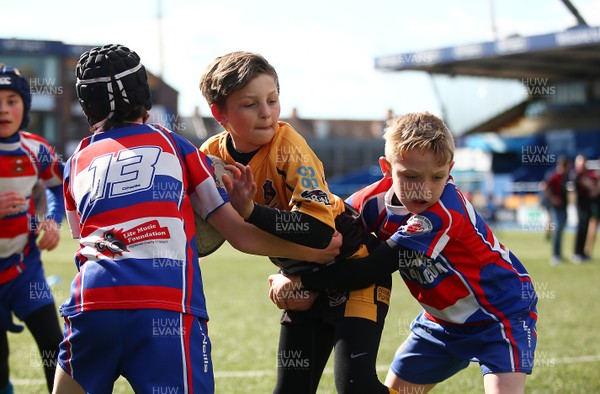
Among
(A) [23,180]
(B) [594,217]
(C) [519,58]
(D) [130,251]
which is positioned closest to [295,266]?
(D) [130,251]

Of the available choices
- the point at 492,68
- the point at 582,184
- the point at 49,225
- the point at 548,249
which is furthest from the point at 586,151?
the point at 49,225

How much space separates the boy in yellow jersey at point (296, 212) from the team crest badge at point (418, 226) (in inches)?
11.0

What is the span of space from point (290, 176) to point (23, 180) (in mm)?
2454

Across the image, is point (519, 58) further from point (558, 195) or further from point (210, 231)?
point (210, 231)

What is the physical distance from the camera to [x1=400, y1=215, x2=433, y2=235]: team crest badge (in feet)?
11.4

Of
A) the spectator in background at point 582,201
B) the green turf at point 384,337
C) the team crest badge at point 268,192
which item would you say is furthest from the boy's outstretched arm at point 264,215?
the spectator in background at point 582,201

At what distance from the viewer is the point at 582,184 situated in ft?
53.1

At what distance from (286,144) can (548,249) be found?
60.8 ft

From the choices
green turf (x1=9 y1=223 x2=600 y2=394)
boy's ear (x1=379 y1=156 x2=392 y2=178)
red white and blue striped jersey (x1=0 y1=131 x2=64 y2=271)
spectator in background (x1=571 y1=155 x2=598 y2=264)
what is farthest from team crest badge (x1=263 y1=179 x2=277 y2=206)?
spectator in background (x1=571 y1=155 x2=598 y2=264)

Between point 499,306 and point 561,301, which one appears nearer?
point 499,306

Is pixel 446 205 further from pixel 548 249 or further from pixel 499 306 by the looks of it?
pixel 548 249

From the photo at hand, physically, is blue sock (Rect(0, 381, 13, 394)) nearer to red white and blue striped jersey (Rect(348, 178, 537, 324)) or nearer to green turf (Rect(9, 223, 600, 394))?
green turf (Rect(9, 223, 600, 394))

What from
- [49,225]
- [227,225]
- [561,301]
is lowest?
[561,301]

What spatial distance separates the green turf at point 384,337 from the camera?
5.79m
